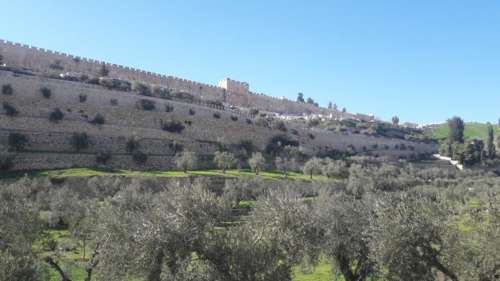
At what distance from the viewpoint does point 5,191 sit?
→ 26.3 m

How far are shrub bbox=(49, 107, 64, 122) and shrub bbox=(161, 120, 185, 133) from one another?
42.4 feet

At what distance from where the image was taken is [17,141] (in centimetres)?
4700

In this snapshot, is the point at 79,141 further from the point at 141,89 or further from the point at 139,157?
the point at 141,89

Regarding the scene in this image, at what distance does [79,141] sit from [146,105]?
53.3 ft

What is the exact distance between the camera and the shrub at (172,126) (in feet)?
207

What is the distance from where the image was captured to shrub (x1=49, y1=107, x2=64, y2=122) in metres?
53.7

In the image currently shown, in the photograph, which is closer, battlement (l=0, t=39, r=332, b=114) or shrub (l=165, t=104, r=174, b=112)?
shrub (l=165, t=104, r=174, b=112)

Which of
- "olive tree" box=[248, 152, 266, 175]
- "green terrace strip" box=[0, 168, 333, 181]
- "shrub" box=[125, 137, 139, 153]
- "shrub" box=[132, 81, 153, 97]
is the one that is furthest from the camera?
"shrub" box=[132, 81, 153, 97]


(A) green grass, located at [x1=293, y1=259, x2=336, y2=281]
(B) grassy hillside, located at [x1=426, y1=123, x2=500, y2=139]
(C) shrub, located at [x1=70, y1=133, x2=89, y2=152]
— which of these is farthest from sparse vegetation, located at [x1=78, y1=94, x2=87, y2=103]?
(B) grassy hillside, located at [x1=426, y1=123, x2=500, y2=139]

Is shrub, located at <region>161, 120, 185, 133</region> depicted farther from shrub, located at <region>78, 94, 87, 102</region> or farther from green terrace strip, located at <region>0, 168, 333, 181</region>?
green terrace strip, located at <region>0, 168, 333, 181</region>

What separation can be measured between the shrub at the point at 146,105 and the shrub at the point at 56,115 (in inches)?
485

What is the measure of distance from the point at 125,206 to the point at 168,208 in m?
10.4

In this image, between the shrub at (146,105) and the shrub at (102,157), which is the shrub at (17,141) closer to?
the shrub at (102,157)

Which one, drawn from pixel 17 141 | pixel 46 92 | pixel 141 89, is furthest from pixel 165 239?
pixel 141 89
